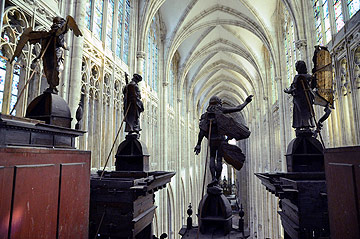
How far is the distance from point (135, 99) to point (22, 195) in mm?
3453

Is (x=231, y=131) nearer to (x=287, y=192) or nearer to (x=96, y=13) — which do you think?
(x=287, y=192)

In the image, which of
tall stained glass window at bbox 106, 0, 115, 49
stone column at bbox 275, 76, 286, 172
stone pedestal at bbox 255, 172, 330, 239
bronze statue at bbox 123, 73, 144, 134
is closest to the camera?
stone pedestal at bbox 255, 172, 330, 239

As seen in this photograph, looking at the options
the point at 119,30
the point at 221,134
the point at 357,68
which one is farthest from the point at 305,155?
the point at 119,30

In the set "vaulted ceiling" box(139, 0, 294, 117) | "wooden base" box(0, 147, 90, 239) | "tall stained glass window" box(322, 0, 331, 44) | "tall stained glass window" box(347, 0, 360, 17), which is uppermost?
"vaulted ceiling" box(139, 0, 294, 117)

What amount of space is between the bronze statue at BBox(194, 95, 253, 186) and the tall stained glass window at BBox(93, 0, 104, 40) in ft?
19.1

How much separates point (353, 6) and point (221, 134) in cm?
538

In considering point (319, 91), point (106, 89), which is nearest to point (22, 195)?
point (319, 91)

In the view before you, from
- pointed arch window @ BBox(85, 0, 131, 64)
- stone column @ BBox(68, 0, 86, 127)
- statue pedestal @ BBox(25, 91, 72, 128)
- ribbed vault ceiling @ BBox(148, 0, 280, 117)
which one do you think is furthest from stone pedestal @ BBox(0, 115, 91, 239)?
ribbed vault ceiling @ BBox(148, 0, 280, 117)

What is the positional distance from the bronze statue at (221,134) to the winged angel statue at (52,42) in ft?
7.64

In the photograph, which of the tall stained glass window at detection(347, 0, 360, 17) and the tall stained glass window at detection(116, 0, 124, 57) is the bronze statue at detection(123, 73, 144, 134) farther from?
the tall stained glass window at detection(347, 0, 360, 17)

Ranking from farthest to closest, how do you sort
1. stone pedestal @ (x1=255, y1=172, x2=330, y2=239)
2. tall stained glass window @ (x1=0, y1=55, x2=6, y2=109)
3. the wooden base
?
tall stained glass window @ (x1=0, y1=55, x2=6, y2=109) < stone pedestal @ (x1=255, y1=172, x2=330, y2=239) < the wooden base

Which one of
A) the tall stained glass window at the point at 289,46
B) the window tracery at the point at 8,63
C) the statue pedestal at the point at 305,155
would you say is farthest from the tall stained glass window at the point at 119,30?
the tall stained glass window at the point at 289,46

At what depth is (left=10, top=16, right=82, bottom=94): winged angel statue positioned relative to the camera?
3447 millimetres

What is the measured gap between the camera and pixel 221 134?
155 inches
